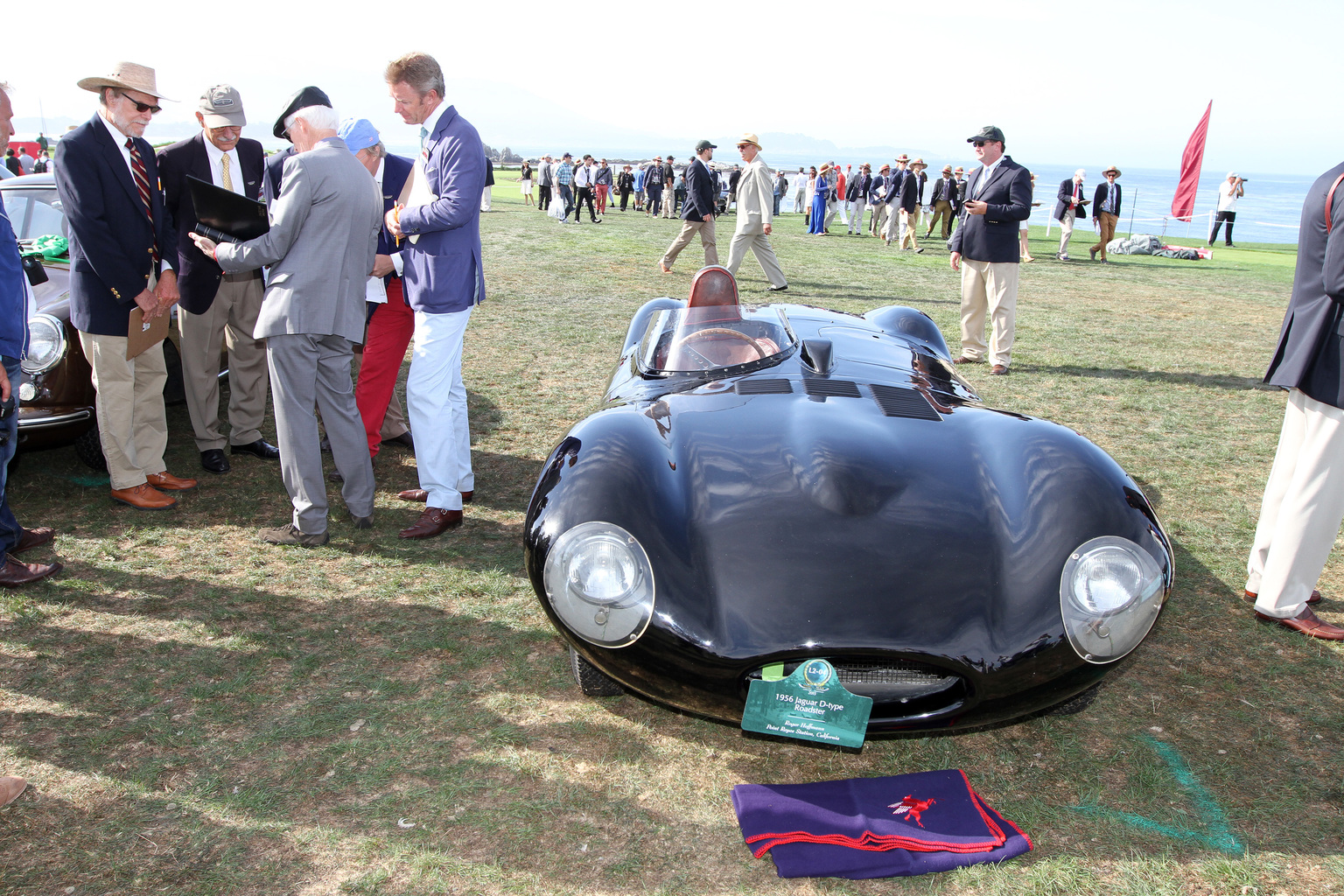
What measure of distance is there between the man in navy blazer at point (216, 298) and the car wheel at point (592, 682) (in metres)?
3.25

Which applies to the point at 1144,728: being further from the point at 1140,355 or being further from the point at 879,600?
the point at 1140,355

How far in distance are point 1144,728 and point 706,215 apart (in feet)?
34.6

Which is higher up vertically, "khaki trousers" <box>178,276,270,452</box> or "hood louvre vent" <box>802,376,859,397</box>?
"hood louvre vent" <box>802,376,859,397</box>

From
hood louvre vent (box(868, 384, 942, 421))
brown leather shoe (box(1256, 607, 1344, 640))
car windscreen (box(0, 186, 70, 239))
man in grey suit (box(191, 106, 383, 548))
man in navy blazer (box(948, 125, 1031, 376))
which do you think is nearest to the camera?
hood louvre vent (box(868, 384, 942, 421))

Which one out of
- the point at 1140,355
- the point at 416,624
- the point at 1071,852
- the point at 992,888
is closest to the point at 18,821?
the point at 416,624

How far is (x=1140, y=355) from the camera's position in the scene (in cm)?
943

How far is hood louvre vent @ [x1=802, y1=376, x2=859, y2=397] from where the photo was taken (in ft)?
11.9

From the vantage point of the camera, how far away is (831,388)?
12.2 ft

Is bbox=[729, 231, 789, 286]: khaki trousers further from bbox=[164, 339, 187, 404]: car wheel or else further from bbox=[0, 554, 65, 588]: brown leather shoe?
bbox=[0, 554, 65, 588]: brown leather shoe

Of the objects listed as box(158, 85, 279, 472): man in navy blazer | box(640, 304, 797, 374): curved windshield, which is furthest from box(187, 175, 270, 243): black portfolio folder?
box(640, 304, 797, 374): curved windshield

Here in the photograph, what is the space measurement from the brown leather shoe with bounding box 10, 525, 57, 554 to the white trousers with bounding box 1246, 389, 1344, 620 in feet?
18.3

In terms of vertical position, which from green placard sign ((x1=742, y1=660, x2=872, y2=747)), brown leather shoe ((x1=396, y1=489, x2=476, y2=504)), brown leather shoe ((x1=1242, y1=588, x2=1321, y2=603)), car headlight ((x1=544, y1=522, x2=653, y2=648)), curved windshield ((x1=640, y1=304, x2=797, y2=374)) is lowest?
brown leather shoe ((x1=396, y1=489, x2=476, y2=504))

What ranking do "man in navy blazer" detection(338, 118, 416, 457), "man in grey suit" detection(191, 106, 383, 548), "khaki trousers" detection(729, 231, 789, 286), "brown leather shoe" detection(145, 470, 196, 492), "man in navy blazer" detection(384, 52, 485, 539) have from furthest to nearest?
"khaki trousers" detection(729, 231, 789, 286)
"man in navy blazer" detection(338, 118, 416, 457)
"brown leather shoe" detection(145, 470, 196, 492)
"man in navy blazer" detection(384, 52, 485, 539)
"man in grey suit" detection(191, 106, 383, 548)

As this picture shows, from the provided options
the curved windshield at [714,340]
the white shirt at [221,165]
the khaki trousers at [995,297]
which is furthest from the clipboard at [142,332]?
the khaki trousers at [995,297]
